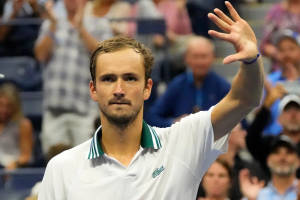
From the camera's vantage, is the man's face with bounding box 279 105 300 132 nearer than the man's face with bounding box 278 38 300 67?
Yes

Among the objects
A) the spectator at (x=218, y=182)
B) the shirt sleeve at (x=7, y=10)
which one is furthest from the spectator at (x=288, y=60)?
the shirt sleeve at (x=7, y=10)

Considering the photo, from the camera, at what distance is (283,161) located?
6.75 metres

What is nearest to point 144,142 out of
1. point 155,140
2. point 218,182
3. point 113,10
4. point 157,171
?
point 155,140

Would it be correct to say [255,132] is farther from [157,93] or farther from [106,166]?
[106,166]

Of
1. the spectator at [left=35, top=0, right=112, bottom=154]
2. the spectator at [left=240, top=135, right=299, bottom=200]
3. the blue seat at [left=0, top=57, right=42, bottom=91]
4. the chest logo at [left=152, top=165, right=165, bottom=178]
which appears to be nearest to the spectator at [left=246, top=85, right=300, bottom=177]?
the spectator at [left=240, top=135, right=299, bottom=200]

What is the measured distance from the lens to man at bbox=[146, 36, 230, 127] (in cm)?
757

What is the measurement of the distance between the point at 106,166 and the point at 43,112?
15.1ft

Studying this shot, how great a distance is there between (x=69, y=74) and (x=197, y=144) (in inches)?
173

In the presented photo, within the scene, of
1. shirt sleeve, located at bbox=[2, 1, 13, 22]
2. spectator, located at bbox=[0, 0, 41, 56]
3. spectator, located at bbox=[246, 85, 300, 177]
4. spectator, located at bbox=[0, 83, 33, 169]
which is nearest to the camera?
spectator, located at bbox=[246, 85, 300, 177]

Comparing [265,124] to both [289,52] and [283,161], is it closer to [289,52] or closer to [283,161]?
[283,161]

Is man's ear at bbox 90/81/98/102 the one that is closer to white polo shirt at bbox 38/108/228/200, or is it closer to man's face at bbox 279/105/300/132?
white polo shirt at bbox 38/108/228/200

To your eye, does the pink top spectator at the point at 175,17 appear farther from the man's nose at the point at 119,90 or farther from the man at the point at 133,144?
the man's nose at the point at 119,90

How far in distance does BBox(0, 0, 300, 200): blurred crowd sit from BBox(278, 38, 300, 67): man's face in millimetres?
10

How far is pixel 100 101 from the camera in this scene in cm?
369
